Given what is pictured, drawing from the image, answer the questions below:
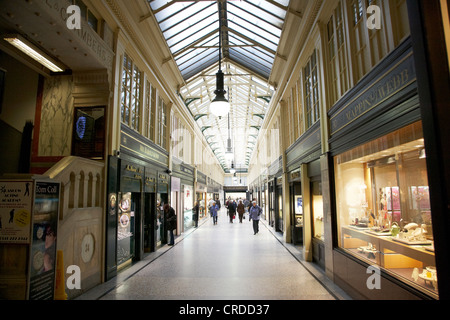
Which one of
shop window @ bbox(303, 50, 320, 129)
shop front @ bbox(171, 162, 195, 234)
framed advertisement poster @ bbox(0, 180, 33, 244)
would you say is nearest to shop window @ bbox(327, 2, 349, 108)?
shop window @ bbox(303, 50, 320, 129)

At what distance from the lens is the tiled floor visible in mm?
4328

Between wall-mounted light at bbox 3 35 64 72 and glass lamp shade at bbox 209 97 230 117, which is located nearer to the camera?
wall-mounted light at bbox 3 35 64 72

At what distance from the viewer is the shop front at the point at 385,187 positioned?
9.47ft

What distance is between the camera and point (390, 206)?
419cm

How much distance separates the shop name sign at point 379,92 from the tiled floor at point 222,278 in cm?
297

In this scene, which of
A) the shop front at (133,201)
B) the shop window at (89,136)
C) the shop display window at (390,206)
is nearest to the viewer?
the shop display window at (390,206)

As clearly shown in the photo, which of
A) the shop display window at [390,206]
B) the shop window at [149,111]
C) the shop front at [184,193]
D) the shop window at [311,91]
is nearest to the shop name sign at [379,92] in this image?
the shop display window at [390,206]

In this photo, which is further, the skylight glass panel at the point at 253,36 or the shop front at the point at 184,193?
the shop front at the point at 184,193

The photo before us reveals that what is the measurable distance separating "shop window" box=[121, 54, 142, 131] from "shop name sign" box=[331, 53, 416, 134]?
186 inches

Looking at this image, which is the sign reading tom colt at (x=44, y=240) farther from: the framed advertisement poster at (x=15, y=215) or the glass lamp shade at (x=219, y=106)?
the glass lamp shade at (x=219, y=106)

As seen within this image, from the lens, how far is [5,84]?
5652 mm

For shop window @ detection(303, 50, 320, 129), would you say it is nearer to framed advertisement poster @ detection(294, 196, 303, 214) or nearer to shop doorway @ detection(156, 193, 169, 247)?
framed advertisement poster @ detection(294, 196, 303, 214)

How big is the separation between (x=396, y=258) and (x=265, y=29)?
700cm

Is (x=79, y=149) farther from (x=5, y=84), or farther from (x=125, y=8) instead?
(x=125, y=8)
